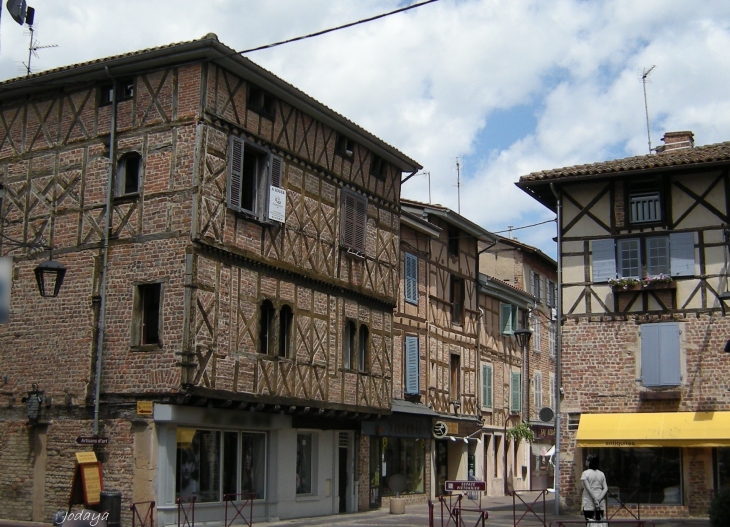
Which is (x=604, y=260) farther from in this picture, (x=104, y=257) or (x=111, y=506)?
(x=111, y=506)

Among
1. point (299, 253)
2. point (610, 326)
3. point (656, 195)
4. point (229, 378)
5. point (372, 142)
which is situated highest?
point (372, 142)

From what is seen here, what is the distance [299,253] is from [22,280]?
6101 millimetres

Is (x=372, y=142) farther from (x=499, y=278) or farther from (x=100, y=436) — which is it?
(x=499, y=278)

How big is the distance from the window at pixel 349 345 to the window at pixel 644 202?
7.34 metres

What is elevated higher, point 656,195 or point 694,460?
point 656,195

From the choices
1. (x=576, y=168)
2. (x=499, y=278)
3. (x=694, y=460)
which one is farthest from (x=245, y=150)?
(x=499, y=278)

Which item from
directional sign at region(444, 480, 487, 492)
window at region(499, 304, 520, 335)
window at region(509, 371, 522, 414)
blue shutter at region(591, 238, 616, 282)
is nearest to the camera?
directional sign at region(444, 480, 487, 492)

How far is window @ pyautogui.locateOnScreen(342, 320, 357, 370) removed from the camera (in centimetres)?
2402

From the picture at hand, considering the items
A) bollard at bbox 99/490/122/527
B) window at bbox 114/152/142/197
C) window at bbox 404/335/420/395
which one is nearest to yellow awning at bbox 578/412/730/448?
window at bbox 404/335/420/395

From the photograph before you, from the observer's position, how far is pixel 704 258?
74.5 ft

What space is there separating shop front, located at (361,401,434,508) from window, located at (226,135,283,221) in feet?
23.8

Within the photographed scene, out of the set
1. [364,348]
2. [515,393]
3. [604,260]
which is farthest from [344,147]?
[515,393]

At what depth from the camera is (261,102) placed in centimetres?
2133

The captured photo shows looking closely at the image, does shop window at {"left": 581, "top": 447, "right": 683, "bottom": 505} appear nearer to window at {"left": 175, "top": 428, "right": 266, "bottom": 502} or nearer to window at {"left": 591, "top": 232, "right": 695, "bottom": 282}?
window at {"left": 591, "top": 232, "right": 695, "bottom": 282}
